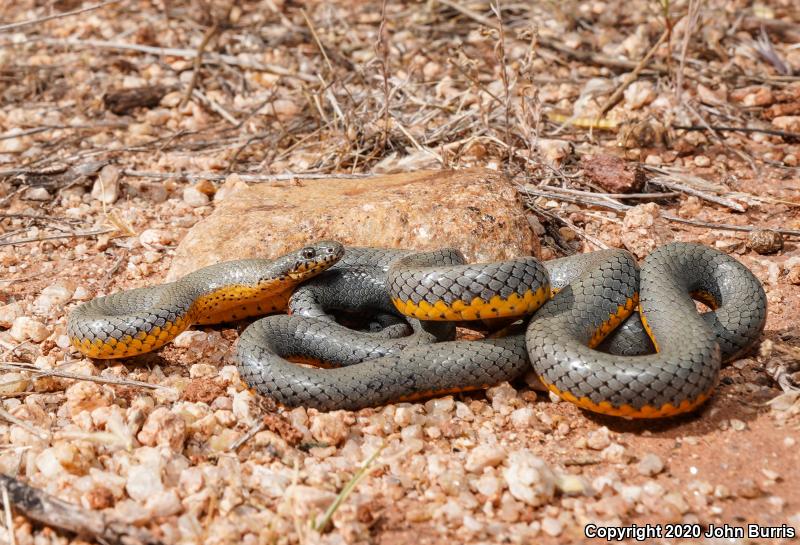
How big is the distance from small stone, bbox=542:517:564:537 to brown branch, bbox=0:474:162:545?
6.42 feet

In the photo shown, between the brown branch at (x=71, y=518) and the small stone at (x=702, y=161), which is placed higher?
the brown branch at (x=71, y=518)

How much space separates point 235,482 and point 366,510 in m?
0.76

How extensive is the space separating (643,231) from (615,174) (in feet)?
3.03

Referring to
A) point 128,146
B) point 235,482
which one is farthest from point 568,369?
Result: point 128,146

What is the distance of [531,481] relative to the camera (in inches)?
167

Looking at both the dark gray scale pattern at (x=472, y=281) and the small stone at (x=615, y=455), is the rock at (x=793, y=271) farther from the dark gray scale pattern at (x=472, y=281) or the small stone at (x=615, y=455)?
the small stone at (x=615, y=455)

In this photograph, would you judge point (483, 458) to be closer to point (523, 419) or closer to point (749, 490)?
point (523, 419)

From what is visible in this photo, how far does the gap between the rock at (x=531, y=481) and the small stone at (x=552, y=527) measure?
12 cm

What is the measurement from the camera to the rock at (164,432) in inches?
184

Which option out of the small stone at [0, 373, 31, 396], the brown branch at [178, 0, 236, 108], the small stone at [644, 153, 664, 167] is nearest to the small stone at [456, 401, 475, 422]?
the small stone at [0, 373, 31, 396]

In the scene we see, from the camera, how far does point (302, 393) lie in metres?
5.15

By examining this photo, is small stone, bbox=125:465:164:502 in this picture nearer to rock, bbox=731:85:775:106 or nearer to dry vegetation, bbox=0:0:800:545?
dry vegetation, bbox=0:0:800:545

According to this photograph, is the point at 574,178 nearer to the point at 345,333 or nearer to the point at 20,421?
the point at 345,333

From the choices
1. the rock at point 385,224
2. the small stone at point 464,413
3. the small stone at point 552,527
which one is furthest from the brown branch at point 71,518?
the rock at point 385,224
